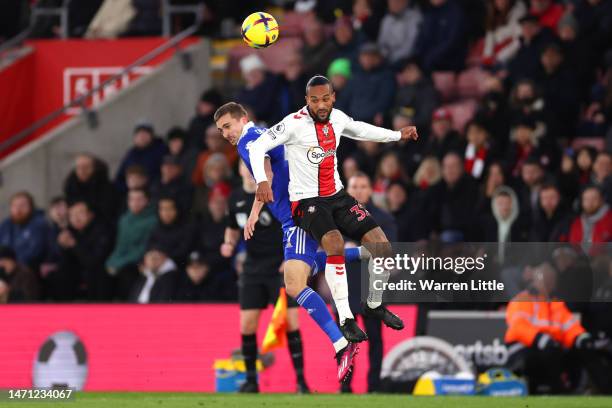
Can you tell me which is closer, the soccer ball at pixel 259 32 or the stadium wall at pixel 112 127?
the soccer ball at pixel 259 32

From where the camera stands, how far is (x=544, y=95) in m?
17.9

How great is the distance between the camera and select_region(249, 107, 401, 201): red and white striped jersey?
11.9 meters

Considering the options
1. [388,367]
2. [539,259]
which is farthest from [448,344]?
[539,259]

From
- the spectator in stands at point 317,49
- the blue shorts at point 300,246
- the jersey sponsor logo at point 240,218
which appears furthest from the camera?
the spectator in stands at point 317,49

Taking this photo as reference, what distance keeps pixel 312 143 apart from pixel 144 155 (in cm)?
867

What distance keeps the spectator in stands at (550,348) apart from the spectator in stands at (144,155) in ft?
23.1

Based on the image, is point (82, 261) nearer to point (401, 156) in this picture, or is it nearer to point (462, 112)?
point (401, 156)

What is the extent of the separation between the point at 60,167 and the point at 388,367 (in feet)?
25.8

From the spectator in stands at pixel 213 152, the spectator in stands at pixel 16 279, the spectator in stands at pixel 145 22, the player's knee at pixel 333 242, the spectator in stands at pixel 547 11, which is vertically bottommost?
the player's knee at pixel 333 242

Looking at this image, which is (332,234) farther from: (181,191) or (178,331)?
(181,191)

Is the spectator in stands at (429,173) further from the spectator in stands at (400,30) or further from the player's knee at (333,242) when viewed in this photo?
the player's knee at (333,242)

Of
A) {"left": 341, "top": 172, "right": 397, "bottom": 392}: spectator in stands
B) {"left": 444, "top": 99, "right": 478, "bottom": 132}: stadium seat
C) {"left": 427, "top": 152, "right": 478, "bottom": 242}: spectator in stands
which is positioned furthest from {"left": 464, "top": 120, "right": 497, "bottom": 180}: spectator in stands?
{"left": 341, "top": 172, "right": 397, "bottom": 392}: spectator in stands

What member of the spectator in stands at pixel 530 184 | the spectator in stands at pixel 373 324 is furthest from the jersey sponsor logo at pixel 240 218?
the spectator in stands at pixel 530 184

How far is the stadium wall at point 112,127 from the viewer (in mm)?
21047
